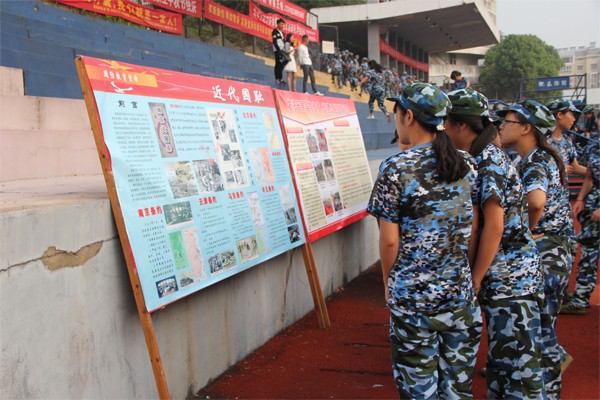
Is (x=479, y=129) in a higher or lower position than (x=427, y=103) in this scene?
lower

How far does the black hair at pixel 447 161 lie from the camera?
6.51 ft

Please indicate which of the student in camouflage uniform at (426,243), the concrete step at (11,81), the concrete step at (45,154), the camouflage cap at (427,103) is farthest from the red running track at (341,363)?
the concrete step at (11,81)

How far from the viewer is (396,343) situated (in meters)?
2.16

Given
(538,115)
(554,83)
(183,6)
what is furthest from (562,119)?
(554,83)

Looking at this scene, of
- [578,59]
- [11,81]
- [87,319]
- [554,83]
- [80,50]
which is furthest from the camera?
[578,59]

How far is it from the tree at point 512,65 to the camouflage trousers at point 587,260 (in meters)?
58.9

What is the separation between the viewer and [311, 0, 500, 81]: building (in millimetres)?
32438

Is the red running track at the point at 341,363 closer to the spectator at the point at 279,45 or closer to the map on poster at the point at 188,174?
the map on poster at the point at 188,174

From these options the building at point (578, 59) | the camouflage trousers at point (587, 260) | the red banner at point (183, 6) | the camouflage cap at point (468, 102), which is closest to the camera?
the camouflage cap at point (468, 102)

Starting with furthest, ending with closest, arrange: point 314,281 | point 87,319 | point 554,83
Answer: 1. point 554,83
2. point 314,281
3. point 87,319

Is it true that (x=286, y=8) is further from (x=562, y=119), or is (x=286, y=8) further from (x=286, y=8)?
(x=562, y=119)

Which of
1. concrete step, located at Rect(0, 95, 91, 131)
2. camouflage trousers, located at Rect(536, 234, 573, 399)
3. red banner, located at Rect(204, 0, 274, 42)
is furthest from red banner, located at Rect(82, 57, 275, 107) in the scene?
red banner, located at Rect(204, 0, 274, 42)

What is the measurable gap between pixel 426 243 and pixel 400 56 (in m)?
39.4

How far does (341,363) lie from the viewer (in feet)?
12.1
